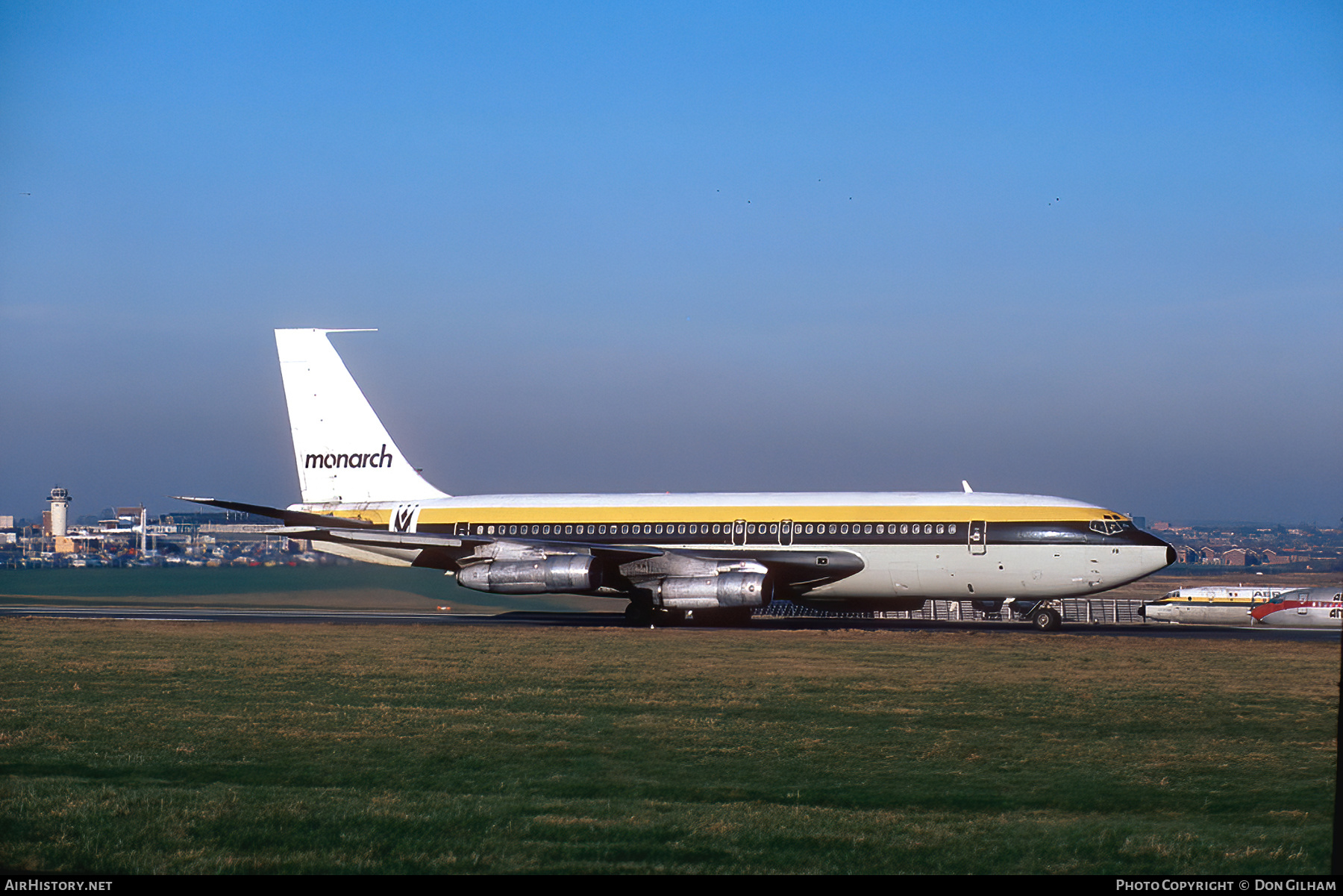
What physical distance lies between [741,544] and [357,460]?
1432cm

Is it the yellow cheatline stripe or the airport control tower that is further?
the airport control tower

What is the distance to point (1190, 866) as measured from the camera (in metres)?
9.06

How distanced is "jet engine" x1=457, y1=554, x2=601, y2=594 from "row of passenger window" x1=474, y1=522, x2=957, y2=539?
2268 millimetres

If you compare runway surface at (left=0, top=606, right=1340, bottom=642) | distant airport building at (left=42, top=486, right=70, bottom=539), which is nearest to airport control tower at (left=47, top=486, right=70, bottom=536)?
distant airport building at (left=42, top=486, right=70, bottom=539)

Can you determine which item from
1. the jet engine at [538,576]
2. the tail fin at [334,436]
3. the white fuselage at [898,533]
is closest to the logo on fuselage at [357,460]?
the tail fin at [334,436]

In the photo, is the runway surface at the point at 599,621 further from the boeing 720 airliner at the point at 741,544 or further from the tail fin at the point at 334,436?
the tail fin at the point at 334,436

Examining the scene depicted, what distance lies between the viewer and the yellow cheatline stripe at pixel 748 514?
3381 cm

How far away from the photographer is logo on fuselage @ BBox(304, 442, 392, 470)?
41.9 meters

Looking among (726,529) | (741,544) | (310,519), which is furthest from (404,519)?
(741,544)

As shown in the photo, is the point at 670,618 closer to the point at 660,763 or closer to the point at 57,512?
the point at 660,763

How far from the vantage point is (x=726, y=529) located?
119 feet

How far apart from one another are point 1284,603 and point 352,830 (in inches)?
1498

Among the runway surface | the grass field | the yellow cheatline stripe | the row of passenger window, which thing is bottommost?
the runway surface

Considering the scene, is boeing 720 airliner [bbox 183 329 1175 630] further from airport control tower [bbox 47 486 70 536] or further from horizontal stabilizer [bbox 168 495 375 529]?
airport control tower [bbox 47 486 70 536]
